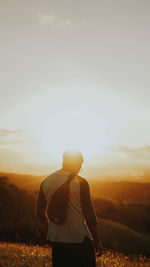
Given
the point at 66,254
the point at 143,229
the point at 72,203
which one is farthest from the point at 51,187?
the point at 143,229

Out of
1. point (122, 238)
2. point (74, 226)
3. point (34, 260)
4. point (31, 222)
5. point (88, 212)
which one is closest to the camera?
point (74, 226)

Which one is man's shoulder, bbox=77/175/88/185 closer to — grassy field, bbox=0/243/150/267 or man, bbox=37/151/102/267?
man, bbox=37/151/102/267

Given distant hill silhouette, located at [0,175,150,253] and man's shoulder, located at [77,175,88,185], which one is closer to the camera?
man's shoulder, located at [77,175,88,185]

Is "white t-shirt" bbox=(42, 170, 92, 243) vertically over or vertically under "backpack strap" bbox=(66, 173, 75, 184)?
under

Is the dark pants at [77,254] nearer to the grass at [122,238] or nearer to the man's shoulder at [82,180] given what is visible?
the man's shoulder at [82,180]

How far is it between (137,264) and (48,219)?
4131 mm

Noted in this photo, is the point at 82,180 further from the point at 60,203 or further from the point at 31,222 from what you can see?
the point at 31,222

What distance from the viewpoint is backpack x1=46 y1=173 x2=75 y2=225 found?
13.8 ft

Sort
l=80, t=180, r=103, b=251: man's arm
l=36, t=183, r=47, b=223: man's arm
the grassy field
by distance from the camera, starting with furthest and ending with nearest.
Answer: the grassy field, l=36, t=183, r=47, b=223: man's arm, l=80, t=180, r=103, b=251: man's arm

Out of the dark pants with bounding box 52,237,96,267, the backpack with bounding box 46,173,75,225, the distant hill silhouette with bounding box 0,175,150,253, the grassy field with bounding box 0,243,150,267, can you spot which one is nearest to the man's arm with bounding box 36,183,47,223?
the backpack with bounding box 46,173,75,225

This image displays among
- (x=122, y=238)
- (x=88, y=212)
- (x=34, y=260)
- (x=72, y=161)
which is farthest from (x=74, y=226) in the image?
(x=122, y=238)

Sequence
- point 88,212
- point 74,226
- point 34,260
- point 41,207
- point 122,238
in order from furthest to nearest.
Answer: point 122,238 → point 34,260 → point 41,207 → point 88,212 → point 74,226

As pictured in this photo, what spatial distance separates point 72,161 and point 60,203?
1.96 ft

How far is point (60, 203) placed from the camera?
4.24 metres
